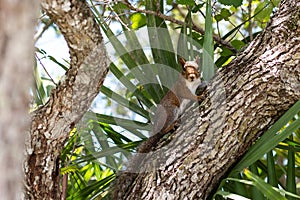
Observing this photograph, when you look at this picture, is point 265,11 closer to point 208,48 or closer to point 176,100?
point 208,48

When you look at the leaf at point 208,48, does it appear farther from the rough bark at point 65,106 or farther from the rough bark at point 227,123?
the rough bark at point 65,106

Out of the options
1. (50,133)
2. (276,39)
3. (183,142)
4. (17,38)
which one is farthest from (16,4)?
(276,39)

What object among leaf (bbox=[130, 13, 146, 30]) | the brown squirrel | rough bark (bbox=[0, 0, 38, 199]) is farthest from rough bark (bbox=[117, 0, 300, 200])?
rough bark (bbox=[0, 0, 38, 199])

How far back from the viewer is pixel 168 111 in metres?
1.99

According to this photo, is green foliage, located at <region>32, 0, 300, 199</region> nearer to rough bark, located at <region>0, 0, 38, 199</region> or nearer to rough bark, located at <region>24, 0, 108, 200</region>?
rough bark, located at <region>24, 0, 108, 200</region>

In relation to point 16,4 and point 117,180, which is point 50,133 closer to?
point 117,180

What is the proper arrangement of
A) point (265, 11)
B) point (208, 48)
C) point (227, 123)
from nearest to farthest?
point (227, 123)
point (208, 48)
point (265, 11)

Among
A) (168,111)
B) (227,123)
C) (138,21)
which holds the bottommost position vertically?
(227,123)

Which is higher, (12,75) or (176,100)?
(176,100)

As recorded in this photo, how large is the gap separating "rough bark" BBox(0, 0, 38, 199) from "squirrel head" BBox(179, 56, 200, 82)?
127 cm

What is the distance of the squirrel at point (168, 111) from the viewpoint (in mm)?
1771

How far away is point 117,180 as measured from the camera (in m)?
1.80

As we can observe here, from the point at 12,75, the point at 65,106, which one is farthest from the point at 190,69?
the point at 12,75

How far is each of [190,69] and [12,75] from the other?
4.28 ft
